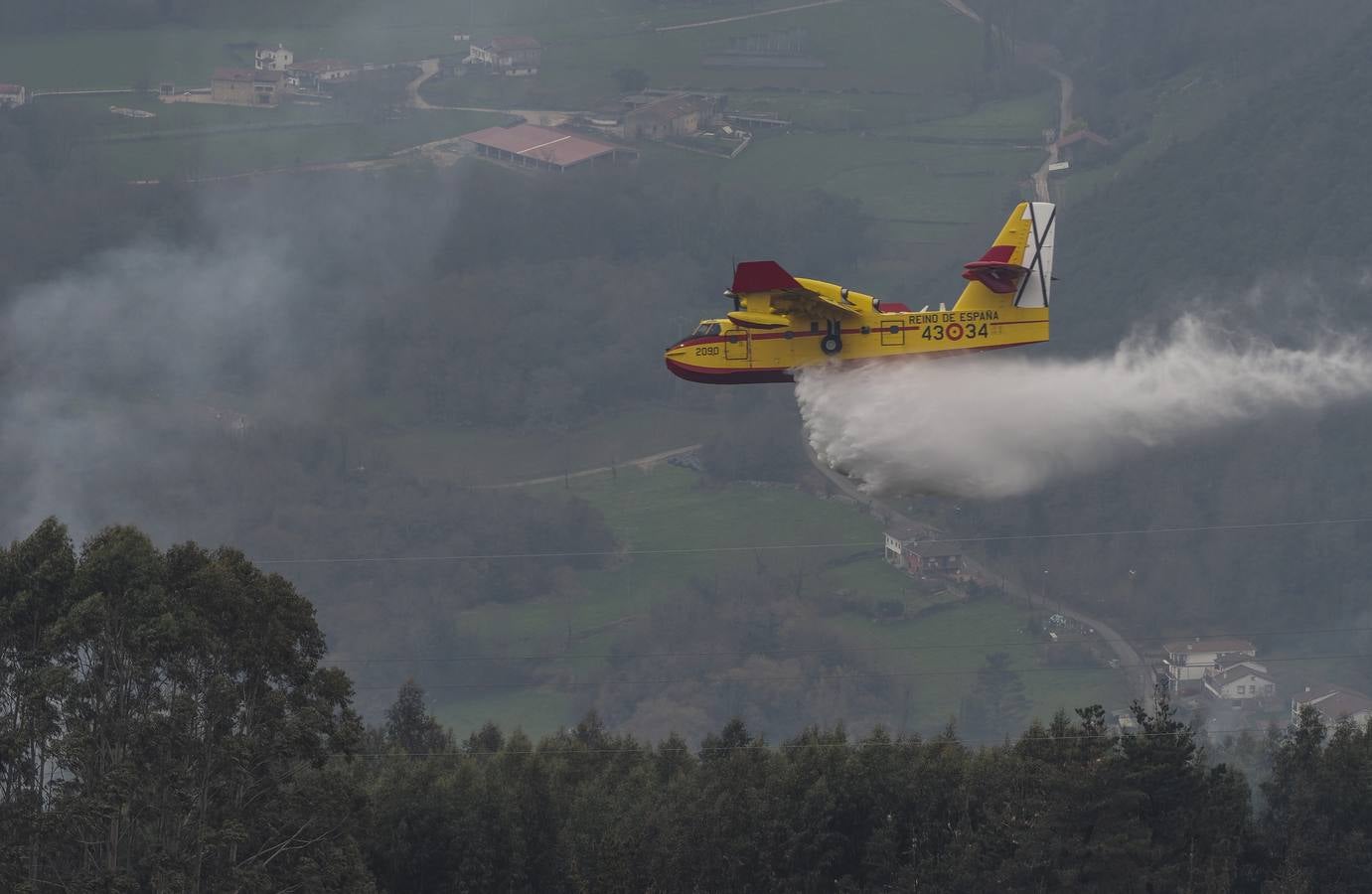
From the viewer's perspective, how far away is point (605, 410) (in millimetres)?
182250

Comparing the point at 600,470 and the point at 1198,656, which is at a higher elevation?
the point at 600,470

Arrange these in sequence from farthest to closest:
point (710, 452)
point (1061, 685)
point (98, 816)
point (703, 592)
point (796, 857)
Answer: point (710, 452), point (703, 592), point (1061, 685), point (796, 857), point (98, 816)

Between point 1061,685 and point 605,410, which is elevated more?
point 605,410

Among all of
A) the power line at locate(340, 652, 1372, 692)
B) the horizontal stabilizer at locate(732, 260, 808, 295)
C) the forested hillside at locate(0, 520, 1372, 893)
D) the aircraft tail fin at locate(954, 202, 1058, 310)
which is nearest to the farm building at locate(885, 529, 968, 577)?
the power line at locate(340, 652, 1372, 692)

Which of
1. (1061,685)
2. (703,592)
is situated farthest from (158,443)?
(1061,685)

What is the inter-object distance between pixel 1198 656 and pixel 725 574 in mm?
32987

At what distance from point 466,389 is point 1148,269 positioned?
192 feet

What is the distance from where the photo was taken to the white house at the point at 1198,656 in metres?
151

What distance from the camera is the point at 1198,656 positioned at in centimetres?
15400

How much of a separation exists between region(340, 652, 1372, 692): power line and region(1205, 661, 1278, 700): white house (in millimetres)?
5095

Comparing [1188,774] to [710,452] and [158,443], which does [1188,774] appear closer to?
[710,452]

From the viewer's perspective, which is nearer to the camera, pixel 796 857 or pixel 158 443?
pixel 796 857

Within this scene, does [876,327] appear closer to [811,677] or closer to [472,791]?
[472,791]

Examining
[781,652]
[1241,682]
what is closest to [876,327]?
[1241,682]
